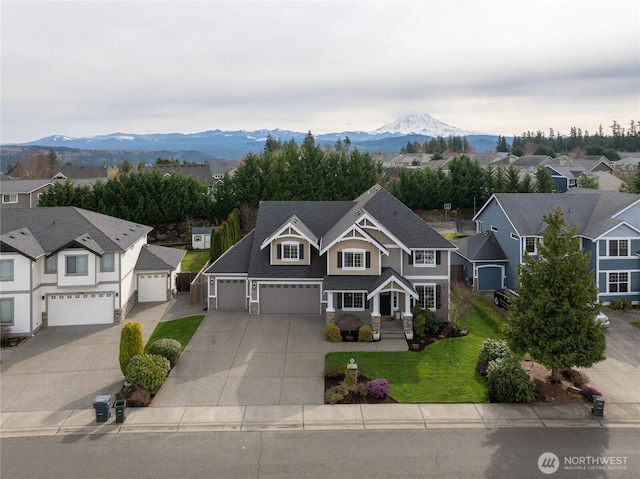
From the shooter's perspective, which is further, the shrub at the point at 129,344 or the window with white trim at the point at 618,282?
the window with white trim at the point at 618,282

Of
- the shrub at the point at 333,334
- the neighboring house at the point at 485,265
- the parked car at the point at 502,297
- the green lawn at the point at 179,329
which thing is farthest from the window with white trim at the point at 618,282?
the green lawn at the point at 179,329

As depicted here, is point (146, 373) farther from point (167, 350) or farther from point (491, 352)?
point (491, 352)

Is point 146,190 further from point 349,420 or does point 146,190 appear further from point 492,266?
point 349,420

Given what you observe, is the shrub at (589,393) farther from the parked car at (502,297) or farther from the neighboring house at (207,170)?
the neighboring house at (207,170)

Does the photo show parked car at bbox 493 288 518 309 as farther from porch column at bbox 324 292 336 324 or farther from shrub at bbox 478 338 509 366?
porch column at bbox 324 292 336 324

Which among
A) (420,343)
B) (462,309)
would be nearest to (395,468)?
(420,343)

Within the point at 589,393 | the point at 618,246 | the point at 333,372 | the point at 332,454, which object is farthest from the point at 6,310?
the point at 618,246

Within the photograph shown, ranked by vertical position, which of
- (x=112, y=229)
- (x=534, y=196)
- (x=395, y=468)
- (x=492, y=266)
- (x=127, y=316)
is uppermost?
(x=534, y=196)
